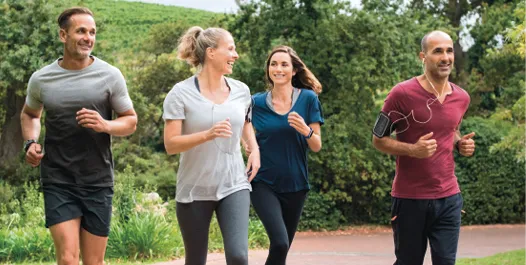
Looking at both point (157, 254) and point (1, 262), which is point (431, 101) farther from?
point (1, 262)

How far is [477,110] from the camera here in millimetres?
33938

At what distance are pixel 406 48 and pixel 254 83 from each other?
4.27 meters

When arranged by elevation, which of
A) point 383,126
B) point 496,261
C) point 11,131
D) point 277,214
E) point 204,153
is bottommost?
point 11,131

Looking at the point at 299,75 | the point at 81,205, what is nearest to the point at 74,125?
the point at 81,205

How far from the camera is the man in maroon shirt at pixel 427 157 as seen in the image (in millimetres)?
6246

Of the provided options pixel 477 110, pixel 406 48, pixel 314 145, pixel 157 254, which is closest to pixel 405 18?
pixel 406 48

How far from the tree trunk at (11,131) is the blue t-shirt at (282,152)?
23466 mm

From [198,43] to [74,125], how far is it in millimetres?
1026

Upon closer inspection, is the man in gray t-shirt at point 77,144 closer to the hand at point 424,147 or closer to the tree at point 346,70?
the hand at point 424,147

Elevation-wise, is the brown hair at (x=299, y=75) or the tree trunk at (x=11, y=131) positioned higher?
the brown hair at (x=299, y=75)

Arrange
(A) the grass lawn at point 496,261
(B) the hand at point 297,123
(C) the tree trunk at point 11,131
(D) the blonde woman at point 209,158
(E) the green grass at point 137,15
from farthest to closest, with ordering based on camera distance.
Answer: (E) the green grass at point 137,15 → (C) the tree trunk at point 11,131 → (A) the grass lawn at point 496,261 → (B) the hand at point 297,123 → (D) the blonde woman at point 209,158

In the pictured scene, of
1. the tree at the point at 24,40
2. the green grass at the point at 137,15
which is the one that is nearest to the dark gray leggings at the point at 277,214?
the tree at the point at 24,40

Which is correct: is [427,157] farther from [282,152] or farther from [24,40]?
[24,40]

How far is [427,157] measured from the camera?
244 inches
